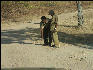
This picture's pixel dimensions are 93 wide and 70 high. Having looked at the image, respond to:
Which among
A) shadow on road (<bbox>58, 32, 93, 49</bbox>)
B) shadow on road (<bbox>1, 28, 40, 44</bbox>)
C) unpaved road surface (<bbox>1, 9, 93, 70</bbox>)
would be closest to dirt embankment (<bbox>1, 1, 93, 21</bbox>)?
unpaved road surface (<bbox>1, 9, 93, 70</bbox>)

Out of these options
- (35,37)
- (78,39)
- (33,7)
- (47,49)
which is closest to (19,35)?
(35,37)

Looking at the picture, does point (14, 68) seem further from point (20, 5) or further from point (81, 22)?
point (20, 5)

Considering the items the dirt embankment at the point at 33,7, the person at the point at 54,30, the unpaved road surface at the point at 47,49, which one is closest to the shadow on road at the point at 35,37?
the unpaved road surface at the point at 47,49

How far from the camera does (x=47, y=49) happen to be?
41.5 feet

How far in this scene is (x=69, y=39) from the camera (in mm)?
14469

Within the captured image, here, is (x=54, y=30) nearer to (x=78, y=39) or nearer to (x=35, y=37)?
(x=78, y=39)

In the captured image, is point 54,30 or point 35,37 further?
point 35,37

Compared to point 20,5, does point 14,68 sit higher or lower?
lower

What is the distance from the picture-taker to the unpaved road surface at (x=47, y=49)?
1052cm

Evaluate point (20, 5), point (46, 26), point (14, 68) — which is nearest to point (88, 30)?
point (46, 26)

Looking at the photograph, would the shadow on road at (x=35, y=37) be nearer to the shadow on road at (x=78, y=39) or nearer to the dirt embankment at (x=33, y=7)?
the shadow on road at (x=78, y=39)

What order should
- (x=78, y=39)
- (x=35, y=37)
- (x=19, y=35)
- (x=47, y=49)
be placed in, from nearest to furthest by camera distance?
(x=47, y=49)
(x=78, y=39)
(x=35, y=37)
(x=19, y=35)

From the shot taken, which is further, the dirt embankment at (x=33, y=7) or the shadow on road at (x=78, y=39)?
the dirt embankment at (x=33, y=7)

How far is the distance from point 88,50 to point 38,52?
2.16 m
